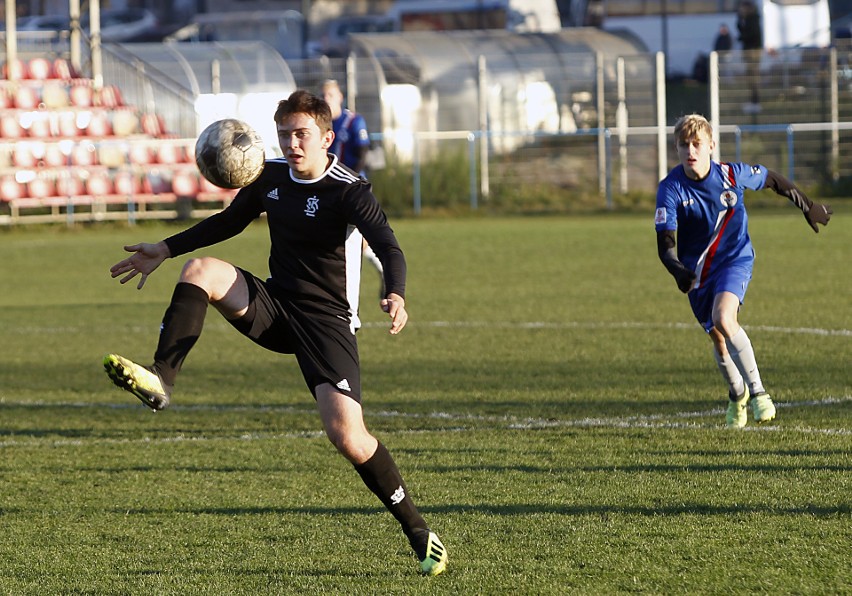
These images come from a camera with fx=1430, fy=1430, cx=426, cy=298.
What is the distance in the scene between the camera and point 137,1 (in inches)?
2308

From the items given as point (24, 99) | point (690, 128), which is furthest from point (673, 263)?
point (24, 99)

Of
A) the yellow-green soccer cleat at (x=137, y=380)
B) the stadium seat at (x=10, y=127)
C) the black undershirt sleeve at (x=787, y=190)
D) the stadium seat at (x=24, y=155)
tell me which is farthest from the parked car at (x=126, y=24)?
the yellow-green soccer cleat at (x=137, y=380)

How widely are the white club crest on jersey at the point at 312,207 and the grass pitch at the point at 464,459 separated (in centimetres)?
125

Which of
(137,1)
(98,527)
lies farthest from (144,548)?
(137,1)

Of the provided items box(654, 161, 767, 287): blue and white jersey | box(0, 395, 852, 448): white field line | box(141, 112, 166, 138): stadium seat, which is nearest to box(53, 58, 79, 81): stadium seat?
box(141, 112, 166, 138): stadium seat

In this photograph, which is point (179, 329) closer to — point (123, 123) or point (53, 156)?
point (53, 156)

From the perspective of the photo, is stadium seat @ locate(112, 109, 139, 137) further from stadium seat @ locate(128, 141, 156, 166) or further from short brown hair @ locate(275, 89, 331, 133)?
short brown hair @ locate(275, 89, 331, 133)

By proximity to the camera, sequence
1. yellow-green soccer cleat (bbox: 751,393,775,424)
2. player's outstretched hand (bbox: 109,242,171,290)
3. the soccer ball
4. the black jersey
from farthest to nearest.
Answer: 1. yellow-green soccer cleat (bbox: 751,393,775,424)
2. the soccer ball
3. player's outstretched hand (bbox: 109,242,171,290)
4. the black jersey

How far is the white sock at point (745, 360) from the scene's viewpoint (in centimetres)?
759

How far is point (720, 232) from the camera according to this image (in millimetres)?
7828

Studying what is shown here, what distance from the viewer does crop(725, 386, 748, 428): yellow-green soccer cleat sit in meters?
7.57

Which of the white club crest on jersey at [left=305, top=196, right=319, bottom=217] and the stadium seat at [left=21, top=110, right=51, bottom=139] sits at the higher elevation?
the stadium seat at [left=21, top=110, right=51, bottom=139]

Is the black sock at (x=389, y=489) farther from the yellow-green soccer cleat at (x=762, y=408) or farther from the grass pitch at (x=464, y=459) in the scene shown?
the yellow-green soccer cleat at (x=762, y=408)

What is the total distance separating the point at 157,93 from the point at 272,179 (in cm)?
2316
